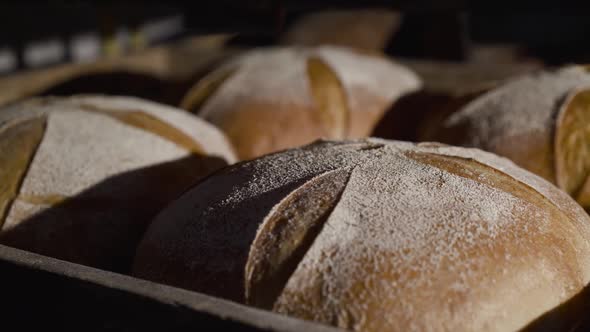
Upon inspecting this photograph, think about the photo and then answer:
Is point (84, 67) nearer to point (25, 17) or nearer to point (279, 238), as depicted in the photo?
point (279, 238)

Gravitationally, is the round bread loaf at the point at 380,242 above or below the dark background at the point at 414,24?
above

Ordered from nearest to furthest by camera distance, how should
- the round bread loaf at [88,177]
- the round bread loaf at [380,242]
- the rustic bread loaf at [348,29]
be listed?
the round bread loaf at [380,242]
the round bread loaf at [88,177]
the rustic bread loaf at [348,29]

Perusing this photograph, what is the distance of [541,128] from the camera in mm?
1153

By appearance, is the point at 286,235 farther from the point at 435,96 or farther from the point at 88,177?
the point at 435,96

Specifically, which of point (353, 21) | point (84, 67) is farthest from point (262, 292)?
point (353, 21)

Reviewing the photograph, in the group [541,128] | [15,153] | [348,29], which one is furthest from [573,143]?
[348,29]

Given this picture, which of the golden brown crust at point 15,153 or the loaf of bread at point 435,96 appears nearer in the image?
the golden brown crust at point 15,153

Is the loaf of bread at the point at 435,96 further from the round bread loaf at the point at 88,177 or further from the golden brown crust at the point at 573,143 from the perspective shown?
the round bread loaf at the point at 88,177

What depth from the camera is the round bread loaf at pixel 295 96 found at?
4.81ft

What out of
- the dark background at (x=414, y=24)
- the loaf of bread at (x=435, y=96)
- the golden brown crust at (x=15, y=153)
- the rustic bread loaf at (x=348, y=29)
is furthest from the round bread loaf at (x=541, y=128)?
the dark background at (x=414, y=24)

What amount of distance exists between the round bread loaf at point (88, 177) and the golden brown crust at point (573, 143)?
0.64m

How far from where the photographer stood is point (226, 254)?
2.31 feet

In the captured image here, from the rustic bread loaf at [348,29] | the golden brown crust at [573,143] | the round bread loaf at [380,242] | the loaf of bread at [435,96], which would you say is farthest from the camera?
the rustic bread loaf at [348,29]

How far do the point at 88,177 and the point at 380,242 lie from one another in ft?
1.83
